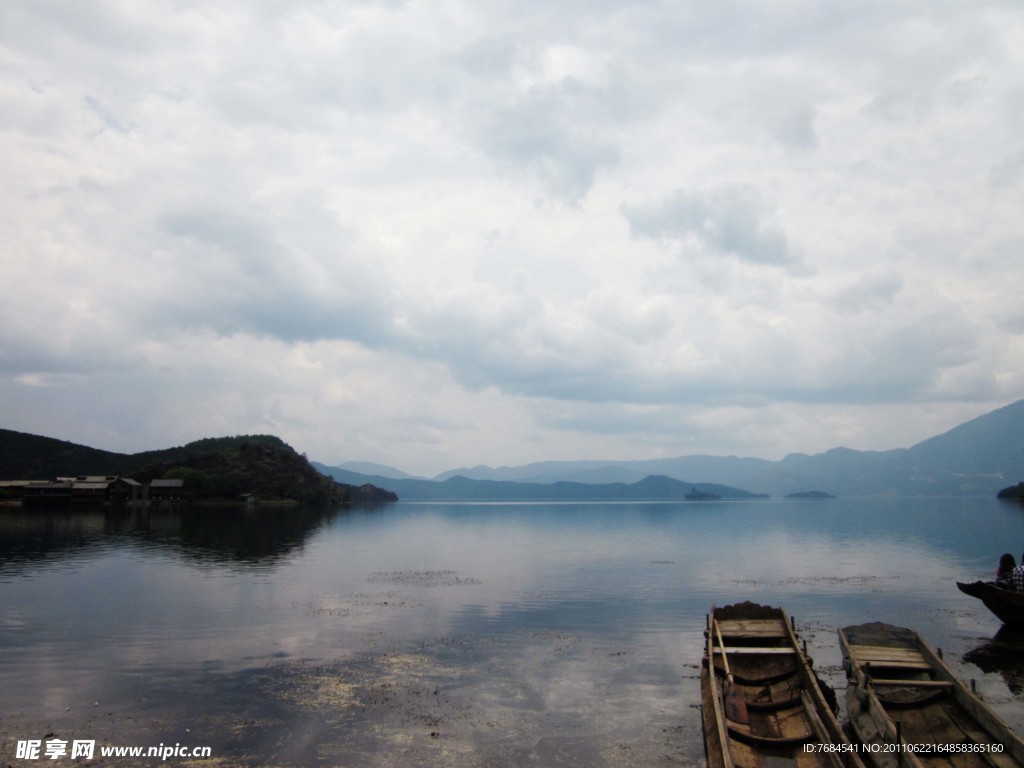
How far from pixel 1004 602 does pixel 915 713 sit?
21.4m

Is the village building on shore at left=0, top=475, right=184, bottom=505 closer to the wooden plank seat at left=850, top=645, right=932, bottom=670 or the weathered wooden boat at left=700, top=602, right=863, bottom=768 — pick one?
the weathered wooden boat at left=700, top=602, right=863, bottom=768

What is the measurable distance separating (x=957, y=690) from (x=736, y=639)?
898 centimetres

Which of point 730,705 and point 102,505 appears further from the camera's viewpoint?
point 102,505

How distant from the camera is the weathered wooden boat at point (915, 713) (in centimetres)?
1758

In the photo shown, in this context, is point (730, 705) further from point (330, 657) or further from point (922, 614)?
point (922, 614)

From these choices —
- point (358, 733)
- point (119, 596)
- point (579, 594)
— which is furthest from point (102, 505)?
point (358, 733)

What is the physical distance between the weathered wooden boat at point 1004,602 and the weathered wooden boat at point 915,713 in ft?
47.2

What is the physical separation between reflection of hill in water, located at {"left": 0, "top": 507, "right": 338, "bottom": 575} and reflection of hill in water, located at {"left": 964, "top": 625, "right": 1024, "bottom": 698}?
2369 inches

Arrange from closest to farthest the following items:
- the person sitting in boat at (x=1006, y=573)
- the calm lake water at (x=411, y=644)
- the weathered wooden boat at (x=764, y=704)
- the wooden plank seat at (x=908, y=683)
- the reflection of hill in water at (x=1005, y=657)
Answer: the weathered wooden boat at (x=764, y=704)
the wooden plank seat at (x=908, y=683)
the calm lake water at (x=411, y=644)
the reflection of hill in water at (x=1005, y=657)
the person sitting in boat at (x=1006, y=573)

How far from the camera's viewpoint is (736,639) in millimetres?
28641

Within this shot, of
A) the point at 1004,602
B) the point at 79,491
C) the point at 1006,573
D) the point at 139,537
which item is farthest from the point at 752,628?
the point at 79,491

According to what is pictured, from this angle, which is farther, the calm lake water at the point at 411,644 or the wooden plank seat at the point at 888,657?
the wooden plank seat at the point at 888,657

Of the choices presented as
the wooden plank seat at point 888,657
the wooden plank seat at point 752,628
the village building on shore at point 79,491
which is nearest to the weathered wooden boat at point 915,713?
the wooden plank seat at point 888,657

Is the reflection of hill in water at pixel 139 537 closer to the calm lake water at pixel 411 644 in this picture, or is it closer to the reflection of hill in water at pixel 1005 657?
the calm lake water at pixel 411 644
